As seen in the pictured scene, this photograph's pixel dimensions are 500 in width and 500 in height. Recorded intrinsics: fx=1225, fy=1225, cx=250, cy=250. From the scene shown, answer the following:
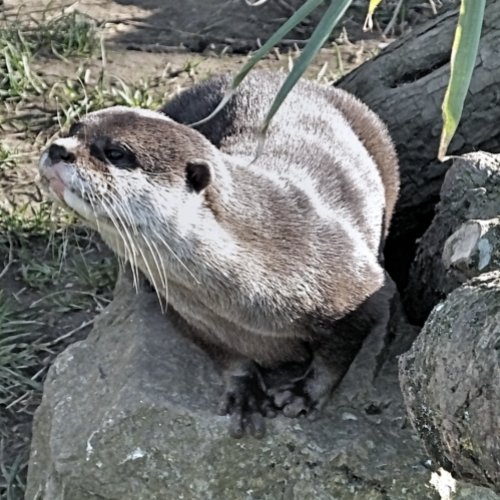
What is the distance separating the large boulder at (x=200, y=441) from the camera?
2.38 m

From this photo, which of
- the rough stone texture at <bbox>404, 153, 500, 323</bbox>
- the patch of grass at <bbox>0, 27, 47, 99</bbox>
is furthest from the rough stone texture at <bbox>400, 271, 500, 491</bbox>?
the patch of grass at <bbox>0, 27, 47, 99</bbox>

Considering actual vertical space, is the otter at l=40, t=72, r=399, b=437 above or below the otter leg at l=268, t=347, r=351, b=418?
above

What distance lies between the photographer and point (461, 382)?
196 cm

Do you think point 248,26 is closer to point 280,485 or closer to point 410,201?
point 410,201

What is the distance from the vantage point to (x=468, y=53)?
149cm

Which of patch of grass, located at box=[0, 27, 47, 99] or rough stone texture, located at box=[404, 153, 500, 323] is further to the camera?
patch of grass, located at box=[0, 27, 47, 99]

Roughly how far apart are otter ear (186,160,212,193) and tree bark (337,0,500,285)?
0.97m

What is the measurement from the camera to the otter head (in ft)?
7.55

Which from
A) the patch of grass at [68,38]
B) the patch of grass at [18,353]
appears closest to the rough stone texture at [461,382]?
the patch of grass at [18,353]

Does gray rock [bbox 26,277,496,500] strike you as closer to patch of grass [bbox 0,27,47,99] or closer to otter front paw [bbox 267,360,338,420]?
otter front paw [bbox 267,360,338,420]

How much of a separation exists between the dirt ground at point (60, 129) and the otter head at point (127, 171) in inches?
39.1

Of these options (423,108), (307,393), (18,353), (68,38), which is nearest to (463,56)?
(307,393)

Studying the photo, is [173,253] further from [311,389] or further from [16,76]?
[16,76]

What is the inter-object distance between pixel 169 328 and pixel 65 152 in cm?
62
